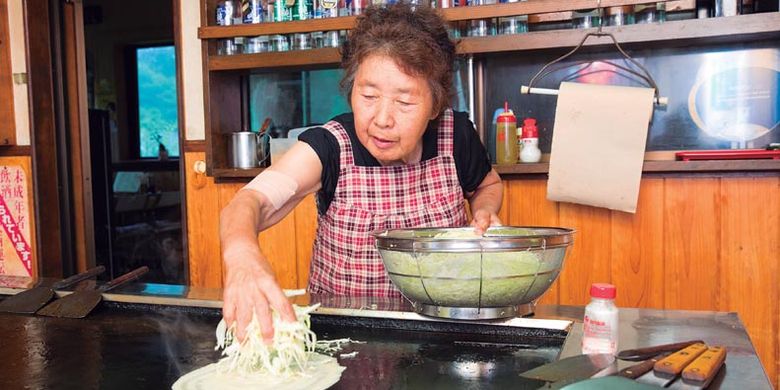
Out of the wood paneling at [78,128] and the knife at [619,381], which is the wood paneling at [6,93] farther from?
the knife at [619,381]

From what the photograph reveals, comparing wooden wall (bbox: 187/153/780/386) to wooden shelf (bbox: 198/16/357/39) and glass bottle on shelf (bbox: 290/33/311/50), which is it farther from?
glass bottle on shelf (bbox: 290/33/311/50)

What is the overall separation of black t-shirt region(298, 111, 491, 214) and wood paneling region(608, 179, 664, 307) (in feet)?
2.99

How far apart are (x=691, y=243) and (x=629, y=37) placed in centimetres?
84

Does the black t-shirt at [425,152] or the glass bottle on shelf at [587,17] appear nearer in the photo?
the black t-shirt at [425,152]

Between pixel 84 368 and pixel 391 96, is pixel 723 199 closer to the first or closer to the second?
pixel 391 96

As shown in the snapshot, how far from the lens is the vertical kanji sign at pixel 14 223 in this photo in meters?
3.72

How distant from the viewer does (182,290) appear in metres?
1.84

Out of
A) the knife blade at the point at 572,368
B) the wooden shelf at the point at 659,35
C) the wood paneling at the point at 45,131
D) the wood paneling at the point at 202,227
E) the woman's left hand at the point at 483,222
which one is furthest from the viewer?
the wood paneling at the point at 45,131

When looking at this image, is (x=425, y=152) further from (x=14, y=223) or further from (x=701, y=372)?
(x=14, y=223)

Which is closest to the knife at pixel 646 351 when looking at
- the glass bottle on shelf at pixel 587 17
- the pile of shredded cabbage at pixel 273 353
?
the pile of shredded cabbage at pixel 273 353

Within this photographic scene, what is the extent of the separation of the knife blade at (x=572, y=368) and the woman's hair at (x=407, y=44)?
0.82 meters

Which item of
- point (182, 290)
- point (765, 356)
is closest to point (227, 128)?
point (182, 290)

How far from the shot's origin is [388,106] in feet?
5.43

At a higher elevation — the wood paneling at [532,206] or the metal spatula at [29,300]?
the wood paneling at [532,206]
